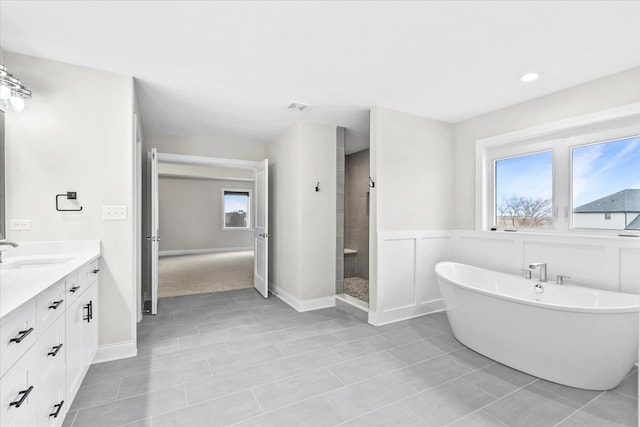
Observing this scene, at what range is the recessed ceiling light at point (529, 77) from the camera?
252 cm

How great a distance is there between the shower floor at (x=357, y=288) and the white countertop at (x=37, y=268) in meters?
3.09

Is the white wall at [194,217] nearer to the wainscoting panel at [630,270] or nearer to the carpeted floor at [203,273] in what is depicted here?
the carpeted floor at [203,273]

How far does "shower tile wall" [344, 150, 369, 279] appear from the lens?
210 inches

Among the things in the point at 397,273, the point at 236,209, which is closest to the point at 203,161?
the point at 397,273

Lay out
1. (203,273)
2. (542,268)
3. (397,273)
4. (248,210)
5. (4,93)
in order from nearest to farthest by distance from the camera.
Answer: (4,93)
(542,268)
(397,273)
(203,273)
(248,210)

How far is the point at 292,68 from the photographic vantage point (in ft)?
8.10

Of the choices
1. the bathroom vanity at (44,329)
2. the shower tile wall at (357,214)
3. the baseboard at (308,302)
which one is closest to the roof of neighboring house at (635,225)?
the baseboard at (308,302)

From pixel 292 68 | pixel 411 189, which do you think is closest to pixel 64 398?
pixel 292 68

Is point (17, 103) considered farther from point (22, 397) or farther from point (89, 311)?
point (22, 397)

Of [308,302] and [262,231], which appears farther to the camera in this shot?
[262,231]

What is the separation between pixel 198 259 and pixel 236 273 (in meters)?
2.40

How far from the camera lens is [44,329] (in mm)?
1356

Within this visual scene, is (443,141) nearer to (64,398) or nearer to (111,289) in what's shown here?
(111,289)

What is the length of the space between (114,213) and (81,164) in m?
0.45
